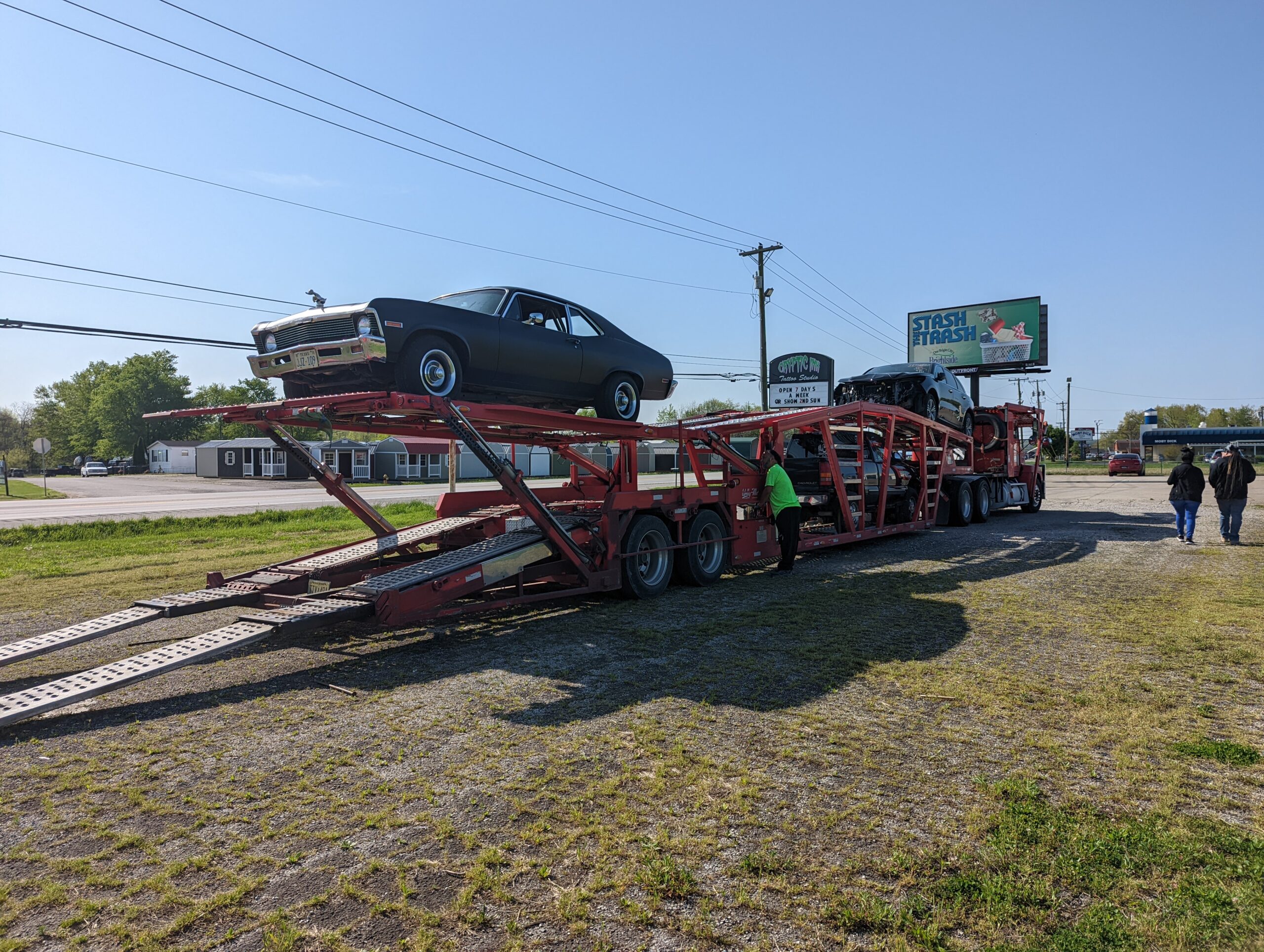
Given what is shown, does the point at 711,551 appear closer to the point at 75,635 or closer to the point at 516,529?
the point at 516,529

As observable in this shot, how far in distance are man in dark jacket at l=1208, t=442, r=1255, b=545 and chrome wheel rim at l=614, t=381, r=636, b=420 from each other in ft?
31.7

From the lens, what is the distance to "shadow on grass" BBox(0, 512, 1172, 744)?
507 centimetres

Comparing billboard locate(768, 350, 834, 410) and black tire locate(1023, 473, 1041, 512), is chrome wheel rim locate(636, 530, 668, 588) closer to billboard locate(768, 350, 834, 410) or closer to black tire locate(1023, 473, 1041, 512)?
black tire locate(1023, 473, 1041, 512)

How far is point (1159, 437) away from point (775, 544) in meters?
88.4

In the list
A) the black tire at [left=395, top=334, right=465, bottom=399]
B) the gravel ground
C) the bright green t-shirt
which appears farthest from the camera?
the bright green t-shirt

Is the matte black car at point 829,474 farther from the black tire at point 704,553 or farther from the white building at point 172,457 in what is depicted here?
the white building at point 172,457

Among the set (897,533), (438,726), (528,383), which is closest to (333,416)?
(528,383)

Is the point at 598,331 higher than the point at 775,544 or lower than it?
higher

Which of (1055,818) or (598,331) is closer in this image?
(1055,818)

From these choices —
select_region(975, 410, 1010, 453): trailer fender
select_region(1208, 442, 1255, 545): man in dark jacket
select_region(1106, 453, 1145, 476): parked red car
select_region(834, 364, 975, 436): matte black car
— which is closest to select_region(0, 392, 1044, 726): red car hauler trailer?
select_region(834, 364, 975, 436): matte black car

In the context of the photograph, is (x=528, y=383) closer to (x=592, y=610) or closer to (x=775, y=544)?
(x=592, y=610)

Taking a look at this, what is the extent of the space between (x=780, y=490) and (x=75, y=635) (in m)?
7.58

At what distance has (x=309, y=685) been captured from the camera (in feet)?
18.1

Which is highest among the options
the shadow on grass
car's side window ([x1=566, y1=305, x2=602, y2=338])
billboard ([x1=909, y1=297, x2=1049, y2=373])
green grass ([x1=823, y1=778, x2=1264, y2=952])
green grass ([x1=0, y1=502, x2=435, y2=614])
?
billboard ([x1=909, y1=297, x2=1049, y2=373])
